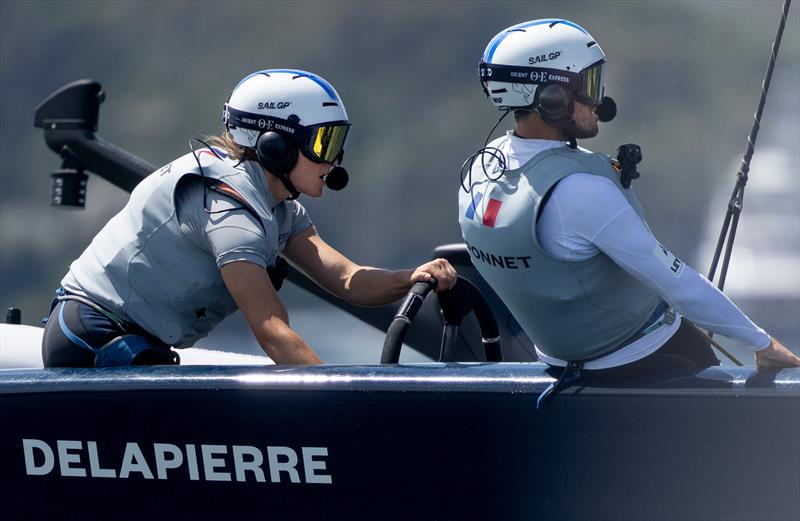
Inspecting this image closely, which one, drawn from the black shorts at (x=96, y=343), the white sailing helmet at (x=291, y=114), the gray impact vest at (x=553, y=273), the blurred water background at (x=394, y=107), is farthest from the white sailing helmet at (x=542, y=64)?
the blurred water background at (x=394, y=107)

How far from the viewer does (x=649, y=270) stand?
189 cm

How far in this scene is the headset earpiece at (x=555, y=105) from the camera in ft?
6.61

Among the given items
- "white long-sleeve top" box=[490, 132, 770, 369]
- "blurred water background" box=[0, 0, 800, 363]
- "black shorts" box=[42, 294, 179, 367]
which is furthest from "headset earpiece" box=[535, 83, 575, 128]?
"blurred water background" box=[0, 0, 800, 363]

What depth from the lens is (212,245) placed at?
7.09 ft

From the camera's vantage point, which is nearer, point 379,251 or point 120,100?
point 379,251

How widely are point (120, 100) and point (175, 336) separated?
35.2 ft

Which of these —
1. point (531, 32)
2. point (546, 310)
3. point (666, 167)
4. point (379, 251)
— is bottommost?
point (379, 251)

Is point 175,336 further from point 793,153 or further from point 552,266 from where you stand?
→ point 793,153

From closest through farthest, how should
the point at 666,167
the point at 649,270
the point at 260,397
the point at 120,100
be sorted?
the point at 649,270
the point at 260,397
the point at 666,167
the point at 120,100

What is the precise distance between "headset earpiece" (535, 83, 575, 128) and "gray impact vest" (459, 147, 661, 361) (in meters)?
0.05

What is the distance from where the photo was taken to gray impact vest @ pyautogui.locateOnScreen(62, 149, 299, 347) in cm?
222

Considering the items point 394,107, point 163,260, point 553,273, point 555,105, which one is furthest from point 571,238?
point 394,107

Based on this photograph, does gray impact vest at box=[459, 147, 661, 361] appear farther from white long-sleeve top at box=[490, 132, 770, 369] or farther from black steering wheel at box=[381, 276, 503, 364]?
black steering wheel at box=[381, 276, 503, 364]

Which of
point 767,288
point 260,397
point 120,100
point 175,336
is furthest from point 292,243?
point 120,100
